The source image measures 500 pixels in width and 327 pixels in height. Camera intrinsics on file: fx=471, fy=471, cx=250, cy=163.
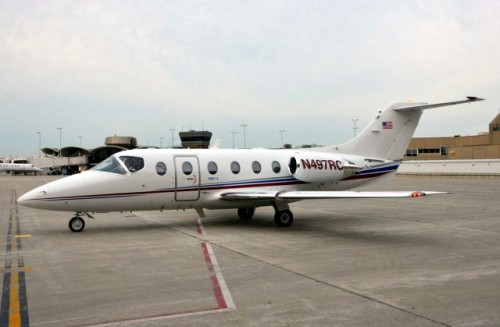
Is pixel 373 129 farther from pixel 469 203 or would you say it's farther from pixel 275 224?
pixel 469 203

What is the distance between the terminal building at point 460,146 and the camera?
7375 centimetres

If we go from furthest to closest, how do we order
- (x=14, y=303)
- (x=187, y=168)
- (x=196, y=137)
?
(x=196, y=137) < (x=187, y=168) < (x=14, y=303)

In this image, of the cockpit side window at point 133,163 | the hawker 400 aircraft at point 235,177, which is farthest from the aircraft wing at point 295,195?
the cockpit side window at point 133,163

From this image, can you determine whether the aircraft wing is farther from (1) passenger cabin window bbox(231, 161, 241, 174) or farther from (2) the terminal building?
(2) the terminal building

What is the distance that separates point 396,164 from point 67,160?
10398cm

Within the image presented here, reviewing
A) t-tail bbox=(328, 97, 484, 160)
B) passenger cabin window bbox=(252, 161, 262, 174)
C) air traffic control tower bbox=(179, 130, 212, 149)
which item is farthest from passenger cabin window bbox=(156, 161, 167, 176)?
air traffic control tower bbox=(179, 130, 212, 149)

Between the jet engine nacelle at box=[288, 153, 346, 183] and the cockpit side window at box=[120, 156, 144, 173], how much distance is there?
5190 millimetres

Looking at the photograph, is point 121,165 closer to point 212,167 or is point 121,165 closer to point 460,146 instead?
point 212,167

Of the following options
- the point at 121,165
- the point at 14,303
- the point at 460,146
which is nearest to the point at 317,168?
the point at 121,165

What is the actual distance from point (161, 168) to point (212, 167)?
5.58ft

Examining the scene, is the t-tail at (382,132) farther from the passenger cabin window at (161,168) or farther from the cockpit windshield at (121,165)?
the cockpit windshield at (121,165)

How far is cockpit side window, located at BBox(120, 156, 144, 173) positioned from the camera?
46.5ft

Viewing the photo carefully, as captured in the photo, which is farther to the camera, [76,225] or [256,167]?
[256,167]

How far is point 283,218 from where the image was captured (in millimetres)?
15164
